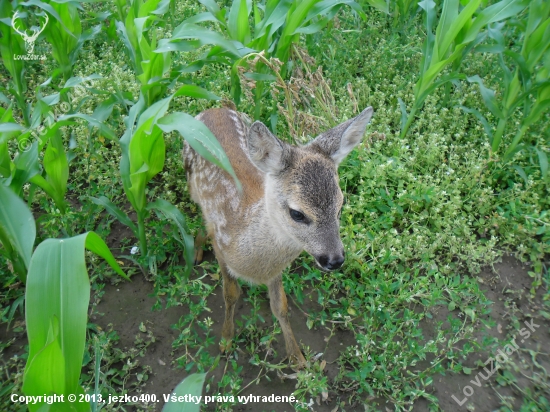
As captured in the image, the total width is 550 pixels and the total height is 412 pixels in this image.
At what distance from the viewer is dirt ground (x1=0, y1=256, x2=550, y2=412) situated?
270cm

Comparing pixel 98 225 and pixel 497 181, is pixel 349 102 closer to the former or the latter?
pixel 497 181

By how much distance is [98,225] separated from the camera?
3590mm

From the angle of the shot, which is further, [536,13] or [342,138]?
[536,13]

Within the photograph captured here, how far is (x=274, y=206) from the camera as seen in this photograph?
8.46ft

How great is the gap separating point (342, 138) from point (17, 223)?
184 centimetres

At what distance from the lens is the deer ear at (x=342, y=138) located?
2.60 m

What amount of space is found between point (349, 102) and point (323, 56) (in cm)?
91

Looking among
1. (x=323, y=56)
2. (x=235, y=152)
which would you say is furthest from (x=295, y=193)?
(x=323, y=56)

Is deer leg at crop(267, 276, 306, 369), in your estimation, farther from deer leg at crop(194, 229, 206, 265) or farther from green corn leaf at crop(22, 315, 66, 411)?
green corn leaf at crop(22, 315, 66, 411)

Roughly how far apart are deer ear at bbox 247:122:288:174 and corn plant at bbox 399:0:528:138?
1.97 meters

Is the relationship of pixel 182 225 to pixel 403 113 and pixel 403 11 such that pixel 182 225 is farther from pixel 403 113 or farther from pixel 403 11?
pixel 403 11
